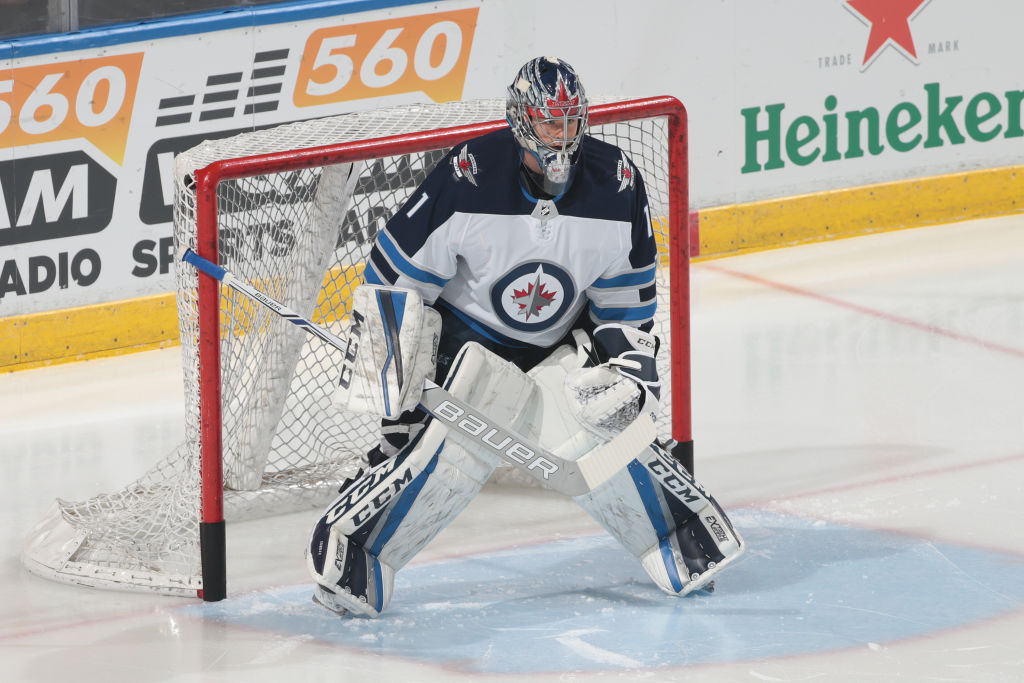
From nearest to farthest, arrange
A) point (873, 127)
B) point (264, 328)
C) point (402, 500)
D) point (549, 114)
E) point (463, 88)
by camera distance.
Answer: point (549, 114) → point (402, 500) → point (264, 328) → point (463, 88) → point (873, 127)

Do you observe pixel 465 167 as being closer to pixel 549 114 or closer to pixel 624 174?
pixel 549 114

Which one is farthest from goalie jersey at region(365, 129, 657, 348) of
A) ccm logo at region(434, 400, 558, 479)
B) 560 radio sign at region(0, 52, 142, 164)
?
560 radio sign at region(0, 52, 142, 164)

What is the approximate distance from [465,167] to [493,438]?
1.80ft

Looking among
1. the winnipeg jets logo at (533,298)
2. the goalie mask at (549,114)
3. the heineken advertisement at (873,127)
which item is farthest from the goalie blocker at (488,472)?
the heineken advertisement at (873,127)

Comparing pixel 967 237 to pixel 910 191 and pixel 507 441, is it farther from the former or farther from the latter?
pixel 507 441

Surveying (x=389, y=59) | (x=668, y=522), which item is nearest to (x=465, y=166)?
(x=668, y=522)

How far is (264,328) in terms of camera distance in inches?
164

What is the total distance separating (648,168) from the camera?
471cm

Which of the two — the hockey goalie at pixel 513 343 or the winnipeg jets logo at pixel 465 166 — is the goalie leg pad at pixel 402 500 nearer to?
the hockey goalie at pixel 513 343

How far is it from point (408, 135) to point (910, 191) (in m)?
3.65

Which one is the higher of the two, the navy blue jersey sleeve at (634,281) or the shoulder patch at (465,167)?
the shoulder patch at (465,167)

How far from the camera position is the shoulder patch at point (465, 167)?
3.41 m

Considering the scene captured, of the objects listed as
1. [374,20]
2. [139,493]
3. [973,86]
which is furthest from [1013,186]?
[139,493]

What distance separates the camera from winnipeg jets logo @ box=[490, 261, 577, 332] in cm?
346
